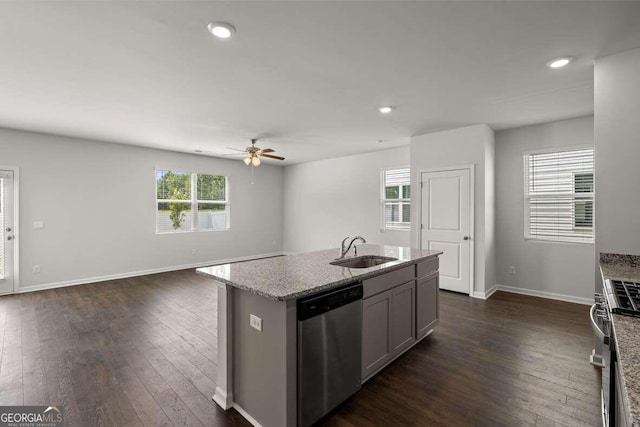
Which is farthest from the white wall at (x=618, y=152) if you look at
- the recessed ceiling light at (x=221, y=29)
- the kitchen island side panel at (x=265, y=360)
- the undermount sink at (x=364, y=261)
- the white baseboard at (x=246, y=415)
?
the recessed ceiling light at (x=221, y=29)

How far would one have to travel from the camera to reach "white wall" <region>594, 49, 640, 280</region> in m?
2.39

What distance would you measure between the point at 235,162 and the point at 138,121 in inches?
133

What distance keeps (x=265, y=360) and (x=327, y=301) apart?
1.71 ft

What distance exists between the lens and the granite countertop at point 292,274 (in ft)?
5.85

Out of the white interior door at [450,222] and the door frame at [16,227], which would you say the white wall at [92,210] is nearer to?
the door frame at [16,227]

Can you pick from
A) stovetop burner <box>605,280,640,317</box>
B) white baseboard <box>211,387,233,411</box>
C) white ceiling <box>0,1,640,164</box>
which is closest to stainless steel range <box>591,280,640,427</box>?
stovetop burner <box>605,280,640,317</box>

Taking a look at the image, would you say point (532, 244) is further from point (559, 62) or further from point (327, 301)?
point (327, 301)

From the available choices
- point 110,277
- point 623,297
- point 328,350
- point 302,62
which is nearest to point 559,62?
point 623,297

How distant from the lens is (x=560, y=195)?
14.4 feet

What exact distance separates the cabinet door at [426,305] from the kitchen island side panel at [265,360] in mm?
1651

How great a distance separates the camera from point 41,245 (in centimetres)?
501

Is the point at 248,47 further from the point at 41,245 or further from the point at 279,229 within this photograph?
the point at 279,229

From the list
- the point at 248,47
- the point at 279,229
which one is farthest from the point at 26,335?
the point at 279,229

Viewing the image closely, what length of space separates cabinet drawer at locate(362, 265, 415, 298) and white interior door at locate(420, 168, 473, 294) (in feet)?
7.59
